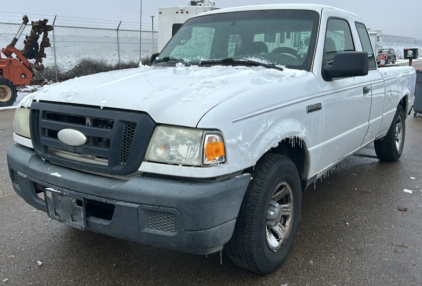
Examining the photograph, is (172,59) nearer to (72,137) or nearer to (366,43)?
(72,137)

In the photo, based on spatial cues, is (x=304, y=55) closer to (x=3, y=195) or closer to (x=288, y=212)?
(x=288, y=212)

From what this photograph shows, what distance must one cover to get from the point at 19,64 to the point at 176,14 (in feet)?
16.6

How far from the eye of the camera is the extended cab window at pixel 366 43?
4516 millimetres

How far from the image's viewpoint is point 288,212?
3.00 meters

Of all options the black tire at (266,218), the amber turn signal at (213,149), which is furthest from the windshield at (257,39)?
the amber turn signal at (213,149)

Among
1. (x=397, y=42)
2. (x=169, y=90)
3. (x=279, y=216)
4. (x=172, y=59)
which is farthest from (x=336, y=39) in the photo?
(x=397, y=42)

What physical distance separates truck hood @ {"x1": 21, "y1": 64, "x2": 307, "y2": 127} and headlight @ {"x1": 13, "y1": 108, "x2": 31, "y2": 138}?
2.6 inches

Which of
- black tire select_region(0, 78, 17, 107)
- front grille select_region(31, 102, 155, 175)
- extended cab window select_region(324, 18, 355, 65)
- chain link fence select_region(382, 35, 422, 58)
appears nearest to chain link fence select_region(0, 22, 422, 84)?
black tire select_region(0, 78, 17, 107)

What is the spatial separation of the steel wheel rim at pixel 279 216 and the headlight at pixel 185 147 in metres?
0.69

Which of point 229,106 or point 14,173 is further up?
point 229,106

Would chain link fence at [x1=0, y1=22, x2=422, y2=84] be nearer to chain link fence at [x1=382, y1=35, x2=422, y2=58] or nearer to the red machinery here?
the red machinery

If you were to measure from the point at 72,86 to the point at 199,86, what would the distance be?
0.94m

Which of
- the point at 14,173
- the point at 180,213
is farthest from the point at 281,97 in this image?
the point at 14,173

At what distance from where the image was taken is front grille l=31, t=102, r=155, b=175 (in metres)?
2.28
